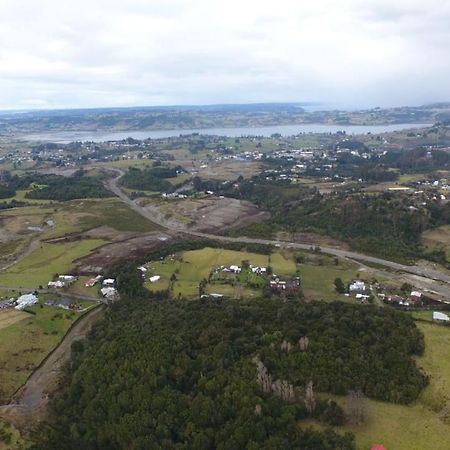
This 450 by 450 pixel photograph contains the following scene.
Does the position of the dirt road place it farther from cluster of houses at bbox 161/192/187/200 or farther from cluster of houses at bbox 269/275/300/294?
cluster of houses at bbox 161/192/187/200

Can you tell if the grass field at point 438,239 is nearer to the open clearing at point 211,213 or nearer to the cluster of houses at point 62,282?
the open clearing at point 211,213

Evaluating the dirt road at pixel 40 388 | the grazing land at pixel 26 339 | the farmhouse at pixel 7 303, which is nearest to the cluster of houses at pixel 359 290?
the dirt road at pixel 40 388

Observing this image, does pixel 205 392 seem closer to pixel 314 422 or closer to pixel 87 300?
pixel 314 422

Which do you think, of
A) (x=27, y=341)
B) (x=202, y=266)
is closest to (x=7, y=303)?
(x=27, y=341)

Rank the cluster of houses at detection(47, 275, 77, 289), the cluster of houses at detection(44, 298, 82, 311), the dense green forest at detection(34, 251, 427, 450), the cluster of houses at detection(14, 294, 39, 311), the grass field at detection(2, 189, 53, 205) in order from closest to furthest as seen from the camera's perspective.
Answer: the dense green forest at detection(34, 251, 427, 450)
the cluster of houses at detection(14, 294, 39, 311)
the cluster of houses at detection(44, 298, 82, 311)
the cluster of houses at detection(47, 275, 77, 289)
the grass field at detection(2, 189, 53, 205)

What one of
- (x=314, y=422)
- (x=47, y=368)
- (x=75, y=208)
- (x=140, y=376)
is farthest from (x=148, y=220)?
(x=314, y=422)

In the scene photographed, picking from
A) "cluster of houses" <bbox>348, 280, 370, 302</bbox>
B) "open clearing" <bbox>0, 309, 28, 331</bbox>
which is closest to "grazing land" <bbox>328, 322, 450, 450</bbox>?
"cluster of houses" <bbox>348, 280, 370, 302</bbox>

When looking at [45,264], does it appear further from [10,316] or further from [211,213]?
[211,213]
